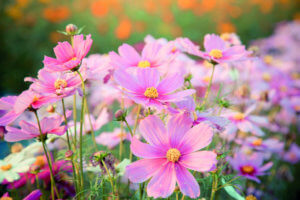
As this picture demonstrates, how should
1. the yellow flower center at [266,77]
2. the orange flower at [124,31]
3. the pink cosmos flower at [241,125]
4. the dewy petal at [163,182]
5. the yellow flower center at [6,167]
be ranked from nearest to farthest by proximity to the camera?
the dewy petal at [163,182]
the yellow flower center at [6,167]
the pink cosmos flower at [241,125]
the yellow flower center at [266,77]
the orange flower at [124,31]

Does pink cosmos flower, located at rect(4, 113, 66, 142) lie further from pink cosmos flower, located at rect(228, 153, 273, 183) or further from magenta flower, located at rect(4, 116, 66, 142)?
pink cosmos flower, located at rect(228, 153, 273, 183)

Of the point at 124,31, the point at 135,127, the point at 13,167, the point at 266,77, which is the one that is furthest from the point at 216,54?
the point at 124,31

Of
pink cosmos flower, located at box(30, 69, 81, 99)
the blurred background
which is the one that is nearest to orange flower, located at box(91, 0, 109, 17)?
the blurred background

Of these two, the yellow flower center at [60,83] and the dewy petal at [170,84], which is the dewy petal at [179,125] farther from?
the yellow flower center at [60,83]

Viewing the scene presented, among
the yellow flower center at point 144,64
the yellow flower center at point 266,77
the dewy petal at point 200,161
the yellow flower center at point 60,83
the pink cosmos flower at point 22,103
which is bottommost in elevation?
the dewy petal at point 200,161

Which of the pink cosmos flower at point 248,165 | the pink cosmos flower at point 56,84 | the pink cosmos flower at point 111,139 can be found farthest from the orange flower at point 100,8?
the pink cosmos flower at point 56,84

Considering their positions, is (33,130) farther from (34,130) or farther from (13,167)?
(13,167)

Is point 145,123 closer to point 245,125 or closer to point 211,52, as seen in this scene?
point 211,52
